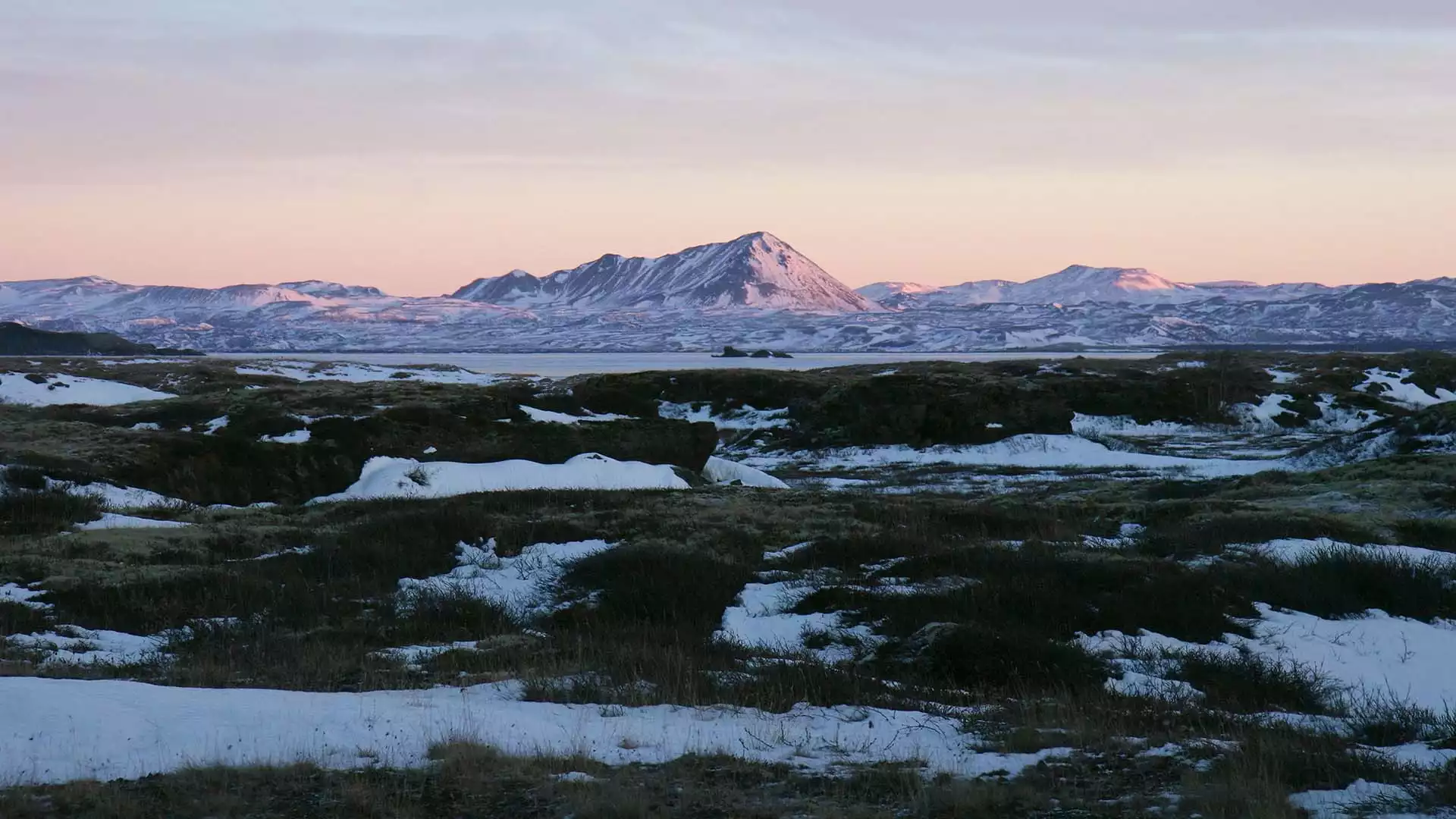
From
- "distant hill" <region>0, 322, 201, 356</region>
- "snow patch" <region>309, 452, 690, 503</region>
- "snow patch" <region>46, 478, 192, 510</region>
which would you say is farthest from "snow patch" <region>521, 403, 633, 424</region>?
"distant hill" <region>0, 322, 201, 356</region>

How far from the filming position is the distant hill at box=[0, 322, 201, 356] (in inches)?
6801

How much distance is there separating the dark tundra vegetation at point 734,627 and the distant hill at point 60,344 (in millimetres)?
165798

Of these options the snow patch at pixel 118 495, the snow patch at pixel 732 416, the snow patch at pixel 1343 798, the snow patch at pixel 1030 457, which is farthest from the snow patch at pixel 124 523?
the snow patch at pixel 732 416

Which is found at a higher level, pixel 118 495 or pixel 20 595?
pixel 20 595

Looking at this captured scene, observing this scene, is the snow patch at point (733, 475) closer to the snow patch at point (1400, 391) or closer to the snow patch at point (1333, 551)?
the snow patch at point (1333, 551)

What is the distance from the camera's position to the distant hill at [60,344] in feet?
567

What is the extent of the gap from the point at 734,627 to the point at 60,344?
200 metres

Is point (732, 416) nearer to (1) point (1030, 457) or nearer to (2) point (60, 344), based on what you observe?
(1) point (1030, 457)

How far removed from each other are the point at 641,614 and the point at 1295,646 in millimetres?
7235

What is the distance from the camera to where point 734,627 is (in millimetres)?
12375

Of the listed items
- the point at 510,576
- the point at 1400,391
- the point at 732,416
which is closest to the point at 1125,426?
the point at 732,416

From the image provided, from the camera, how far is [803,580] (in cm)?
1431

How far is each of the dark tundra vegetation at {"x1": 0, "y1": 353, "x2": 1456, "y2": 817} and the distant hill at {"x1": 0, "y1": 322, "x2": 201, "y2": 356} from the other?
544 ft

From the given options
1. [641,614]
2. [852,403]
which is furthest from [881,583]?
[852,403]
